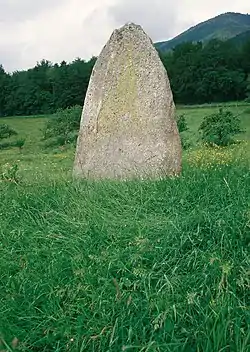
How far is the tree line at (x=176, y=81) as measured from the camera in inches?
1422

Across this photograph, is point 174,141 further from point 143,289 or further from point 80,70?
point 80,70

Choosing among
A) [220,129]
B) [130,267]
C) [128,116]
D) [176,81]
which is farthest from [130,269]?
[176,81]

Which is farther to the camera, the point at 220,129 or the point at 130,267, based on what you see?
the point at 220,129

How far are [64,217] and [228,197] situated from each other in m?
1.40

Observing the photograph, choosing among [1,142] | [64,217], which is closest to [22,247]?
[64,217]

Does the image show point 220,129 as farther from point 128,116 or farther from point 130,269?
Result: point 130,269

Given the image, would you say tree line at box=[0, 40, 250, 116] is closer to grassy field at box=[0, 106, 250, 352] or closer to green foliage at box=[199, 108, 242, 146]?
green foliage at box=[199, 108, 242, 146]

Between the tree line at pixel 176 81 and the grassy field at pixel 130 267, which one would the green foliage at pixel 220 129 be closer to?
the grassy field at pixel 130 267

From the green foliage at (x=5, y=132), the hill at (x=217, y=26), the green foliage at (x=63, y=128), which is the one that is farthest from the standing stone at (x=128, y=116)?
the hill at (x=217, y=26)

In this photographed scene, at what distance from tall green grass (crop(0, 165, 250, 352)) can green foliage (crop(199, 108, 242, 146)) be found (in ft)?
34.5

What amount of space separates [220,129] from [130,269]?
12.8 meters

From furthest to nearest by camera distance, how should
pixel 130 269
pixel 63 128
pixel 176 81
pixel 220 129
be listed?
pixel 176 81
pixel 63 128
pixel 220 129
pixel 130 269

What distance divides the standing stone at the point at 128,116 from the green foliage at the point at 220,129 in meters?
8.37

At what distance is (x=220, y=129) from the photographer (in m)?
15.6
